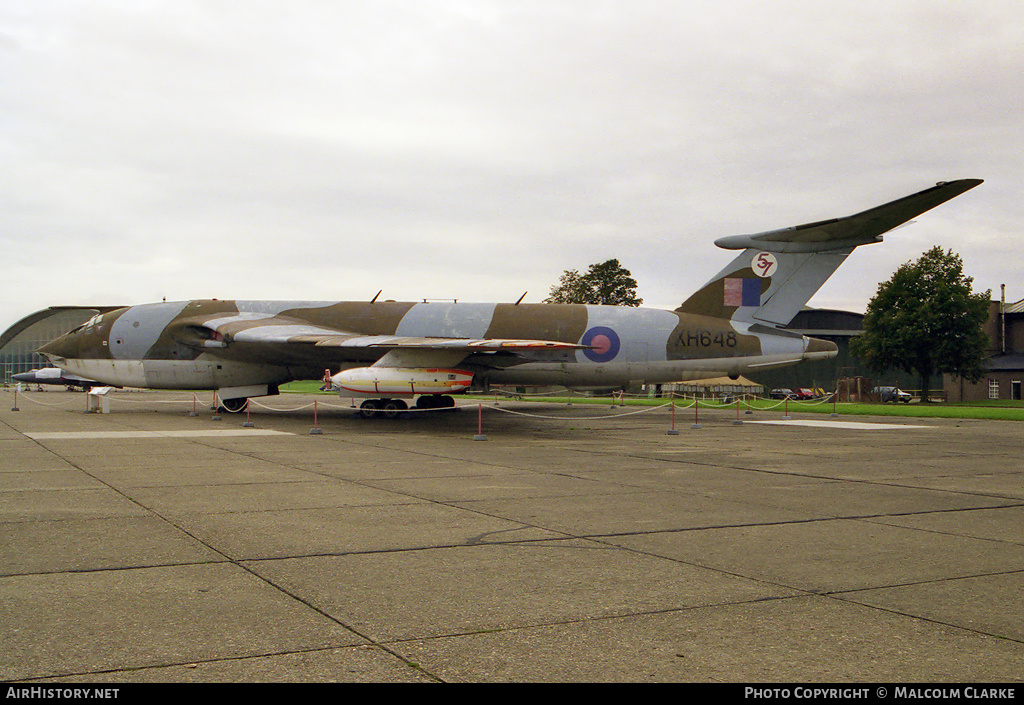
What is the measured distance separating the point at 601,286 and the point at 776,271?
51936mm

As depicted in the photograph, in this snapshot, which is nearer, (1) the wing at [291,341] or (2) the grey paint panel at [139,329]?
(1) the wing at [291,341]

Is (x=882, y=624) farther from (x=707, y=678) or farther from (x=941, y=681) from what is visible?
(x=707, y=678)

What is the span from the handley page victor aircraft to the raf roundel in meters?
0.03

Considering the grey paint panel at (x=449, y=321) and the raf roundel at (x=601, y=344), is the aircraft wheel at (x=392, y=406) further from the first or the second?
the raf roundel at (x=601, y=344)

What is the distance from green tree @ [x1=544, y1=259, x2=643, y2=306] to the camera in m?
72.2

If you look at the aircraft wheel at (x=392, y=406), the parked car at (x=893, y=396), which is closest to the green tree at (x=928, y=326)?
the parked car at (x=893, y=396)

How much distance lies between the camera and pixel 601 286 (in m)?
73.3

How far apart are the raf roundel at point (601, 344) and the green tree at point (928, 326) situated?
40.4m

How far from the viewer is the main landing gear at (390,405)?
21.8 m

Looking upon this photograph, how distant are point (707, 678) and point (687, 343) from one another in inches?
743

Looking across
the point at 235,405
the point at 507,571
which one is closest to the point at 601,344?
the point at 235,405

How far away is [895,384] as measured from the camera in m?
66.2

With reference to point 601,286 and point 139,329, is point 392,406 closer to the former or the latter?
point 139,329

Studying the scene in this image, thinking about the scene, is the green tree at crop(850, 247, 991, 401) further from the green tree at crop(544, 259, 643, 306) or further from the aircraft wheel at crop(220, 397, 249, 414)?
the aircraft wheel at crop(220, 397, 249, 414)
